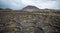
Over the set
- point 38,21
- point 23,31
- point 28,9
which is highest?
point 28,9

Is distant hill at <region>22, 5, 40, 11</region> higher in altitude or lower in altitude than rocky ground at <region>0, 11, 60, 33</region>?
higher

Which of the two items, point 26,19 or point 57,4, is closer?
point 26,19

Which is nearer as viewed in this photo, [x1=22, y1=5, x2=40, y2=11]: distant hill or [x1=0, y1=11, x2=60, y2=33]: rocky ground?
[x1=0, y1=11, x2=60, y2=33]: rocky ground

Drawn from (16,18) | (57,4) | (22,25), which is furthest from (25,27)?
(57,4)

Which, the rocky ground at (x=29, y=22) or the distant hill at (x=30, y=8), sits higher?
the distant hill at (x=30, y=8)

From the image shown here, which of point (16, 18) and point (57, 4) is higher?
point (57, 4)

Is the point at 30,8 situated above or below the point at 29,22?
above

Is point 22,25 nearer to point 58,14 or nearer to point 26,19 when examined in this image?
point 26,19

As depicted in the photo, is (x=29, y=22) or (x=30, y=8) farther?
(x=30, y=8)
